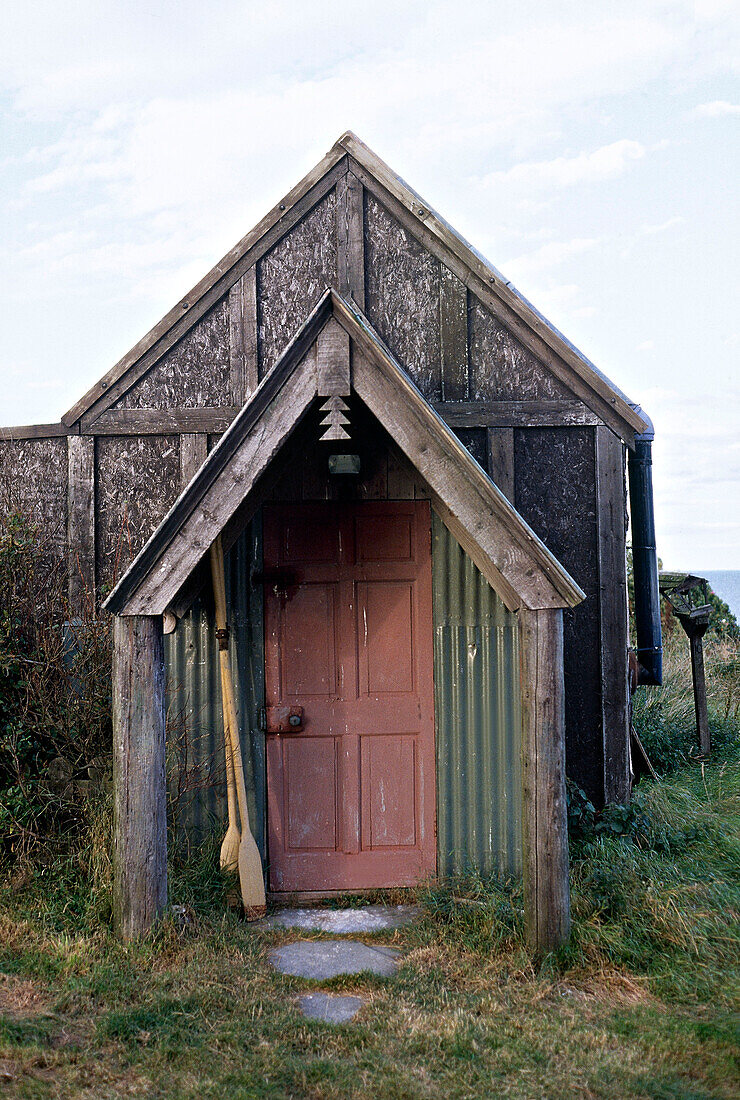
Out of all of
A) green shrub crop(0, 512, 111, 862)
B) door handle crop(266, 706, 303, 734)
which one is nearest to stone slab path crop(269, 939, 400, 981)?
door handle crop(266, 706, 303, 734)

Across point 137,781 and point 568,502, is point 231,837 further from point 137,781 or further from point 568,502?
point 568,502

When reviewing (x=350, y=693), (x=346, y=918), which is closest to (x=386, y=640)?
(x=350, y=693)

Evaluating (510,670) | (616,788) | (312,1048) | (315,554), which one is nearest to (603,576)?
(510,670)

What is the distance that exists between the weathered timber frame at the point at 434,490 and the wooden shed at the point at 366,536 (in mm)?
498

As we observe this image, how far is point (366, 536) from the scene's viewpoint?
555 cm

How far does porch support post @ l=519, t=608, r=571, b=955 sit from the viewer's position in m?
4.34

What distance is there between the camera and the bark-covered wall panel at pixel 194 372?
5.84m

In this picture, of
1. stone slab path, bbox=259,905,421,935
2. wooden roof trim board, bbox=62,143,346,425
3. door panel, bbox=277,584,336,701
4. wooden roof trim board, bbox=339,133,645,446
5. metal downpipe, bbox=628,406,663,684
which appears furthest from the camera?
metal downpipe, bbox=628,406,663,684

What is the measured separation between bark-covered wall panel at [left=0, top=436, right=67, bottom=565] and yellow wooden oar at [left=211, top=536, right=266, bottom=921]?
1.39m

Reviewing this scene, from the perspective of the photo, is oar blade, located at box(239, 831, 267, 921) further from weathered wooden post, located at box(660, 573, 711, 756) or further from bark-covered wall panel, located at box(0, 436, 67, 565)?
weathered wooden post, located at box(660, 573, 711, 756)

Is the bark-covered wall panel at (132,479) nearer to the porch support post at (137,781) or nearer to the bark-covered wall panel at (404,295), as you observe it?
the porch support post at (137,781)

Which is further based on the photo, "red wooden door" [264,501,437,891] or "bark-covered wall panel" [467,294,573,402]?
"bark-covered wall panel" [467,294,573,402]

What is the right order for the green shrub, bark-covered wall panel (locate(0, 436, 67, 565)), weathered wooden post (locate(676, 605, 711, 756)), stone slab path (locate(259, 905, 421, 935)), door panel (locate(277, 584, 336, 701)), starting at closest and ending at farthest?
stone slab path (locate(259, 905, 421, 935)) < the green shrub < door panel (locate(277, 584, 336, 701)) < bark-covered wall panel (locate(0, 436, 67, 565)) < weathered wooden post (locate(676, 605, 711, 756))

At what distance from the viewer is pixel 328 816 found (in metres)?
5.47
